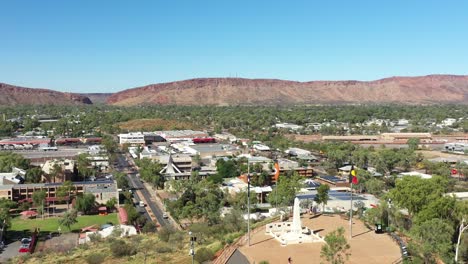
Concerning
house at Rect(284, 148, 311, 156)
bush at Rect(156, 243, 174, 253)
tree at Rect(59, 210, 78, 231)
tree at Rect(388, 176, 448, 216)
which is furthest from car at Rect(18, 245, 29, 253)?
house at Rect(284, 148, 311, 156)

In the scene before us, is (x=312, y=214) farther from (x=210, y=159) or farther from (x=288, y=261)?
(x=210, y=159)

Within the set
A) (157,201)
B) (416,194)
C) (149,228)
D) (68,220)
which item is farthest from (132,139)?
(416,194)

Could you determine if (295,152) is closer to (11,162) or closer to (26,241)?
(11,162)

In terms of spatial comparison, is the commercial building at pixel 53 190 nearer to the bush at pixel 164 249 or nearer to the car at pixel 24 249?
the car at pixel 24 249

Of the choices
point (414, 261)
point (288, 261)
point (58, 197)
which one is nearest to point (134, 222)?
point (58, 197)

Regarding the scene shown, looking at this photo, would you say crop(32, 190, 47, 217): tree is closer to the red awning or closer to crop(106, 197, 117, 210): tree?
crop(106, 197, 117, 210): tree
